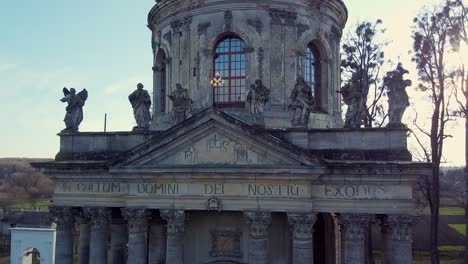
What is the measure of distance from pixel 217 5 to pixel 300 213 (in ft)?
33.3

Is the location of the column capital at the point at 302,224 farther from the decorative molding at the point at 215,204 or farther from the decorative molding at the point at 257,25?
the decorative molding at the point at 257,25

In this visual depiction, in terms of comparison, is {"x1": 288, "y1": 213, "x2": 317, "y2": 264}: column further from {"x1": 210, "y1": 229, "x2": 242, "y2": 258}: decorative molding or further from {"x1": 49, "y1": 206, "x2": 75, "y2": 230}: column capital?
{"x1": 49, "y1": 206, "x2": 75, "y2": 230}: column capital

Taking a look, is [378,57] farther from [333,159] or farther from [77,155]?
[77,155]

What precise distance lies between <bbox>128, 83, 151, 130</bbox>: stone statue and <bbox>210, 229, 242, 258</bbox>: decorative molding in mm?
4892

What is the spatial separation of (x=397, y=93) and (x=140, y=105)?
9184 millimetres

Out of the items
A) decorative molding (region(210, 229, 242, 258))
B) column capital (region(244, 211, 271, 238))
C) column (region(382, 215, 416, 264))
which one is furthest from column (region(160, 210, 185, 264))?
column (region(382, 215, 416, 264))

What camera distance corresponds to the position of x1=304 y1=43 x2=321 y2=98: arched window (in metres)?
22.2

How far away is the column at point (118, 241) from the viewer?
792 inches

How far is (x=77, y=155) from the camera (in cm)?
1912

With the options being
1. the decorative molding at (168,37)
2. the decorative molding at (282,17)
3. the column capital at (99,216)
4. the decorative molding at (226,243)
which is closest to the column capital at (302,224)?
the decorative molding at (226,243)

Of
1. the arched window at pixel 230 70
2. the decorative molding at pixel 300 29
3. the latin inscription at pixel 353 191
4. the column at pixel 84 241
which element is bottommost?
the column at pixel 84 241

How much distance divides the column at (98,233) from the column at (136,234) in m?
1.27

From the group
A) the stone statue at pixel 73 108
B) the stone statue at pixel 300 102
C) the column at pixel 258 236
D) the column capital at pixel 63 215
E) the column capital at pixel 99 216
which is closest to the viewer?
Answer: the column at pixel 258 236

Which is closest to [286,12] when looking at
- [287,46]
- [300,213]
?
[287,46]
